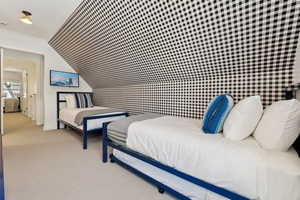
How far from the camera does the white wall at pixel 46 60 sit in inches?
135

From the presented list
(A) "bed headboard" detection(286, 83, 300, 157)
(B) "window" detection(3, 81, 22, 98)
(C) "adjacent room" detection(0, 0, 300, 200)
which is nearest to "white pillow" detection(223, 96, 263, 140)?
(C) "adjacent room" detection(0, 0, 300, 200)

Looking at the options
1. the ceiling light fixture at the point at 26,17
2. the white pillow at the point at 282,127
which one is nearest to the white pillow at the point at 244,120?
the white pillow at the point at 282,127

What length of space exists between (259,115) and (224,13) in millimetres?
1029

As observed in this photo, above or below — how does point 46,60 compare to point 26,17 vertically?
below

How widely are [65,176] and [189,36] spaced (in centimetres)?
→ 225

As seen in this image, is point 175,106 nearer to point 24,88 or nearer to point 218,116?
point 218,116

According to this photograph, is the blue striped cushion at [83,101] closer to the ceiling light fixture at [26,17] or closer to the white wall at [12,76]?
the ceiling light fixture at [26,17]

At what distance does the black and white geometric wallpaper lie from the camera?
4.63ft

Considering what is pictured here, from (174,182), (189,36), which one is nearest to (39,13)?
(189,36)

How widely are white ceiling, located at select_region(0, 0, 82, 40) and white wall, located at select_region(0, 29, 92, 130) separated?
0.85 feet

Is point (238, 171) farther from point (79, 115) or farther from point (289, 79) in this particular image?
point (79, 115)

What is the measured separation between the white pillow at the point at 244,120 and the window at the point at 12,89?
10734mm

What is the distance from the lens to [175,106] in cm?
263

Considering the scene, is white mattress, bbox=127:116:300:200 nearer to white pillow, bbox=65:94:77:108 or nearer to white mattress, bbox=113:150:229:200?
white mattress, bbox=113:150:229:200
